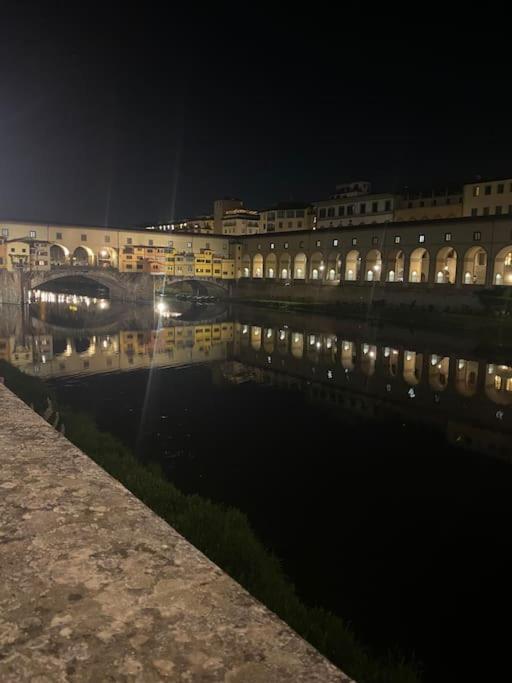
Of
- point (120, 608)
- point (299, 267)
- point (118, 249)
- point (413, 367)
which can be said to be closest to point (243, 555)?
point (120, 608)

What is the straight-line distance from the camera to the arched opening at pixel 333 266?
2382 inches

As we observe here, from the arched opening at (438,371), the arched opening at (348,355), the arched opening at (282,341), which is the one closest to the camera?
the arched opening at (438,371)

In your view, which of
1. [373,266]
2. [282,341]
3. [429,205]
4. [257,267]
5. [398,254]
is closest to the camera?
[282,341]

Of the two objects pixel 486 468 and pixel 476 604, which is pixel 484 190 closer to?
pixel 486 468

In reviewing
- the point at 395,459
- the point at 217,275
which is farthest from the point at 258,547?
the point at 217,275

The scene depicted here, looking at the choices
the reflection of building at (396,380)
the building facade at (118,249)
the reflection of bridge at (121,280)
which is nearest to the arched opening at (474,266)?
the reflection of building at (396,380)

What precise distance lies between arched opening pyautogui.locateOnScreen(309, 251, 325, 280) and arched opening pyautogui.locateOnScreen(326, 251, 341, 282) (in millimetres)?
920

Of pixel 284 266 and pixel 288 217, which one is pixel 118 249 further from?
pixel 288 217

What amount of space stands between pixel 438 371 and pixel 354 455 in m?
13.1

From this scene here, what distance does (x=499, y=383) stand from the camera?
22.4m

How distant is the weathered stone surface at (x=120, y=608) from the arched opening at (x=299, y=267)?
62778mm

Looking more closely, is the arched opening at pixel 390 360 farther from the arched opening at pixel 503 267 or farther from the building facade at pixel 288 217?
the building facade at pixel 288 217

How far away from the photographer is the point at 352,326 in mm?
42062

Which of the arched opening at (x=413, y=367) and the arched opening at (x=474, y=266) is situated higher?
the arched opening at (x=474, y=266)
